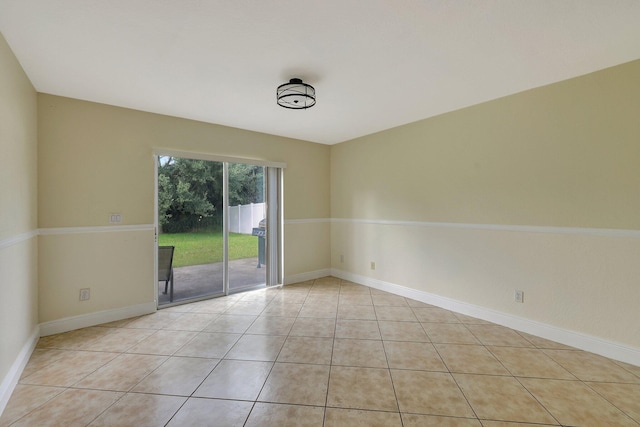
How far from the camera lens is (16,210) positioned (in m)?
2.17

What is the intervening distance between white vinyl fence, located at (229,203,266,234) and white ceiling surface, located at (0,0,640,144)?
1.62 meters

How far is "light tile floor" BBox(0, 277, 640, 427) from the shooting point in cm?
174

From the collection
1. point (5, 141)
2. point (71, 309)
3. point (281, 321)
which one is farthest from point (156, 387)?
point (5, 141)

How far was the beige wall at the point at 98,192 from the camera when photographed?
2.87 meters

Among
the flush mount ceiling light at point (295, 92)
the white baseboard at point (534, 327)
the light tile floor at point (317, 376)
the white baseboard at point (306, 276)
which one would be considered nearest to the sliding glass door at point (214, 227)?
the white baseboard at point (306, 276)

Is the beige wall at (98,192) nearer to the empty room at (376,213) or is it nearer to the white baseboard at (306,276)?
the empty room at (376,213)

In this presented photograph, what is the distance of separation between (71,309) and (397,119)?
453 centimetres

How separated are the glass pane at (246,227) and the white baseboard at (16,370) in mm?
2123

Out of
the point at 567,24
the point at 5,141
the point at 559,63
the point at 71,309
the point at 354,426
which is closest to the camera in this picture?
the point at 354,426

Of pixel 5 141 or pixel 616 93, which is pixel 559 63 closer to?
pixel 616 93

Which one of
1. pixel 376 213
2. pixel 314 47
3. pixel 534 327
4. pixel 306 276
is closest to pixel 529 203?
pixel 534 327

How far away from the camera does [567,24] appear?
5.98 ft

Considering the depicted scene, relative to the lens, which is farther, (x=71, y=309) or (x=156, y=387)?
(x=71, y=309)

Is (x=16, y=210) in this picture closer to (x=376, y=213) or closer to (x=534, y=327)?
(x=376, y=213)
